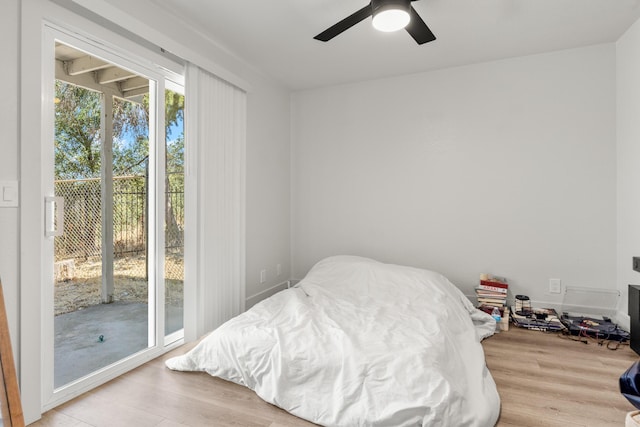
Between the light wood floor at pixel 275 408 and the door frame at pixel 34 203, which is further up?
the door frame at pixel 34 203

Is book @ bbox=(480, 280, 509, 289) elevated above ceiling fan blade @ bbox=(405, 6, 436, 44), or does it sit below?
below

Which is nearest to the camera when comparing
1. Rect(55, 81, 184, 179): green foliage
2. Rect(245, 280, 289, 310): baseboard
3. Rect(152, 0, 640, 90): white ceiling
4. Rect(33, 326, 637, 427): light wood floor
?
Rect(33, 326, 637, 427): light wood floor

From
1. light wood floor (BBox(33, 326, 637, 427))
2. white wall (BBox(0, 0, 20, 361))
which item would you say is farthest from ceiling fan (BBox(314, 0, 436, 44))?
light wood floor (BBox(33, 326, 637, 427))

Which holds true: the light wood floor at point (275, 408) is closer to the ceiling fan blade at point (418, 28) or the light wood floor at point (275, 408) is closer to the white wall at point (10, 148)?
the white wall at point (10, 148)

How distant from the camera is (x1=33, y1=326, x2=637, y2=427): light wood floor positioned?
1.70 m

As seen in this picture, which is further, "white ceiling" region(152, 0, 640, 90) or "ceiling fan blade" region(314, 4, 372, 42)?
"white ceiling" region(152, 0, 640, 90)

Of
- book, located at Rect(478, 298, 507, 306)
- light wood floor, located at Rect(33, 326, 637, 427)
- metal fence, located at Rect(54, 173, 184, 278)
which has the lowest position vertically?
light wood floor, located at Rect(33, 326, 637, 427)

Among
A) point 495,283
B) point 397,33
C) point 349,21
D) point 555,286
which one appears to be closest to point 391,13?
point 349,21

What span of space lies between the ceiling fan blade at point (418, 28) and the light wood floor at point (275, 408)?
221cm

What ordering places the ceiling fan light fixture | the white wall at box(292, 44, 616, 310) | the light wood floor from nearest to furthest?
the light wood floor → the ceiling fan light fixture → the white wall at box(292, 44, 616, 310)

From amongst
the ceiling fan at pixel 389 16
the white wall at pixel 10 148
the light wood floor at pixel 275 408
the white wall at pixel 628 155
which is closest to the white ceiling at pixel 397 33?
the white wall at pixel 628 155

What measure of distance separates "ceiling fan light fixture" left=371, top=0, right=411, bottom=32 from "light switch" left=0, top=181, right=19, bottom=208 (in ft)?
6.83

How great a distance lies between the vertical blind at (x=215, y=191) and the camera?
2674mm

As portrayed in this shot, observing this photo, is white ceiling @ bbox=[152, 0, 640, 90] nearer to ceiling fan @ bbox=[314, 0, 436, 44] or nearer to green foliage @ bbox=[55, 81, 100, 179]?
ceiling fan @ bbox=[314, 0, 436, 44]
